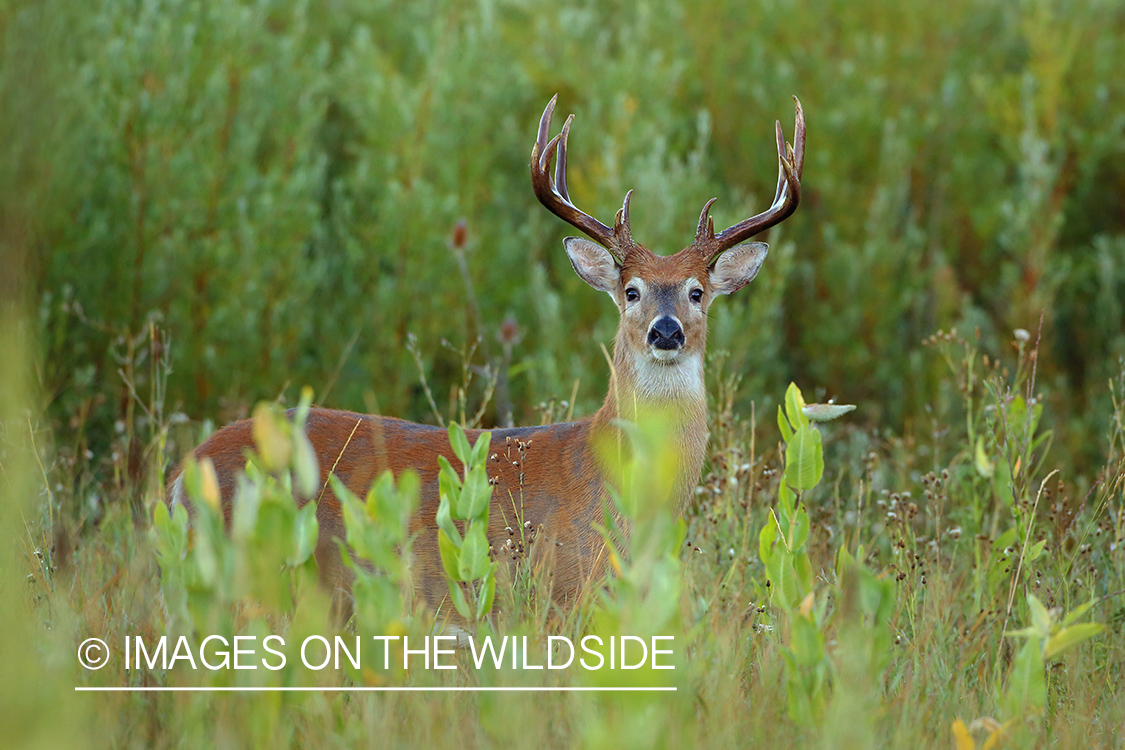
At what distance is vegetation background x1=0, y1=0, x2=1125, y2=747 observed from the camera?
5984mm

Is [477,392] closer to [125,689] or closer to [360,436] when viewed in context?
[360,436]

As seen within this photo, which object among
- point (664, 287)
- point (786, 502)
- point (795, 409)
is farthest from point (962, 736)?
point (664, 287)

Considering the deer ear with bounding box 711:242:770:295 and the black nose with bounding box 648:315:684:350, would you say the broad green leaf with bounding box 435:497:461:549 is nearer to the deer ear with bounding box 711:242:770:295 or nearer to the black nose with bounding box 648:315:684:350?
the black nose with bounding box 648:315:684:350

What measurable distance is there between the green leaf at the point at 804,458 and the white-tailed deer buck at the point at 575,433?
99 centimetres

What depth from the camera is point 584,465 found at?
390 centimetres

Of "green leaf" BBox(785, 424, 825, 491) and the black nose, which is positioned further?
the black nose

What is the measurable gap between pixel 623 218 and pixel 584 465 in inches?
38.9

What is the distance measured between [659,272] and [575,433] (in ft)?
2.27

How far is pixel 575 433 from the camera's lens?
13.4 feet

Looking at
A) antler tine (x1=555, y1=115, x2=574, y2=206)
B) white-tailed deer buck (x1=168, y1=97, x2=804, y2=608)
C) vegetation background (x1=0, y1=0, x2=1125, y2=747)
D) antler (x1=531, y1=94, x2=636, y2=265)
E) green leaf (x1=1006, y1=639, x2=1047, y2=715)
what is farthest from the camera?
vegetation background (x1=0, y1=0, x2=1125, y2=747)

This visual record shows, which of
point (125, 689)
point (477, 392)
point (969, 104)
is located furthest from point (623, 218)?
point (969, 104)

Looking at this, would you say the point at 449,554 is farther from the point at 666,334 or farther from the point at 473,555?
the point at 666,334

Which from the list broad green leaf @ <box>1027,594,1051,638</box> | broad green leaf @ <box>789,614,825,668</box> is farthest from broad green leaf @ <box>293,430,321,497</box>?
broad green leaf @ <box>1027,594,1051,638</box>

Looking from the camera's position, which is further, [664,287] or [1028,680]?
[664,287]
